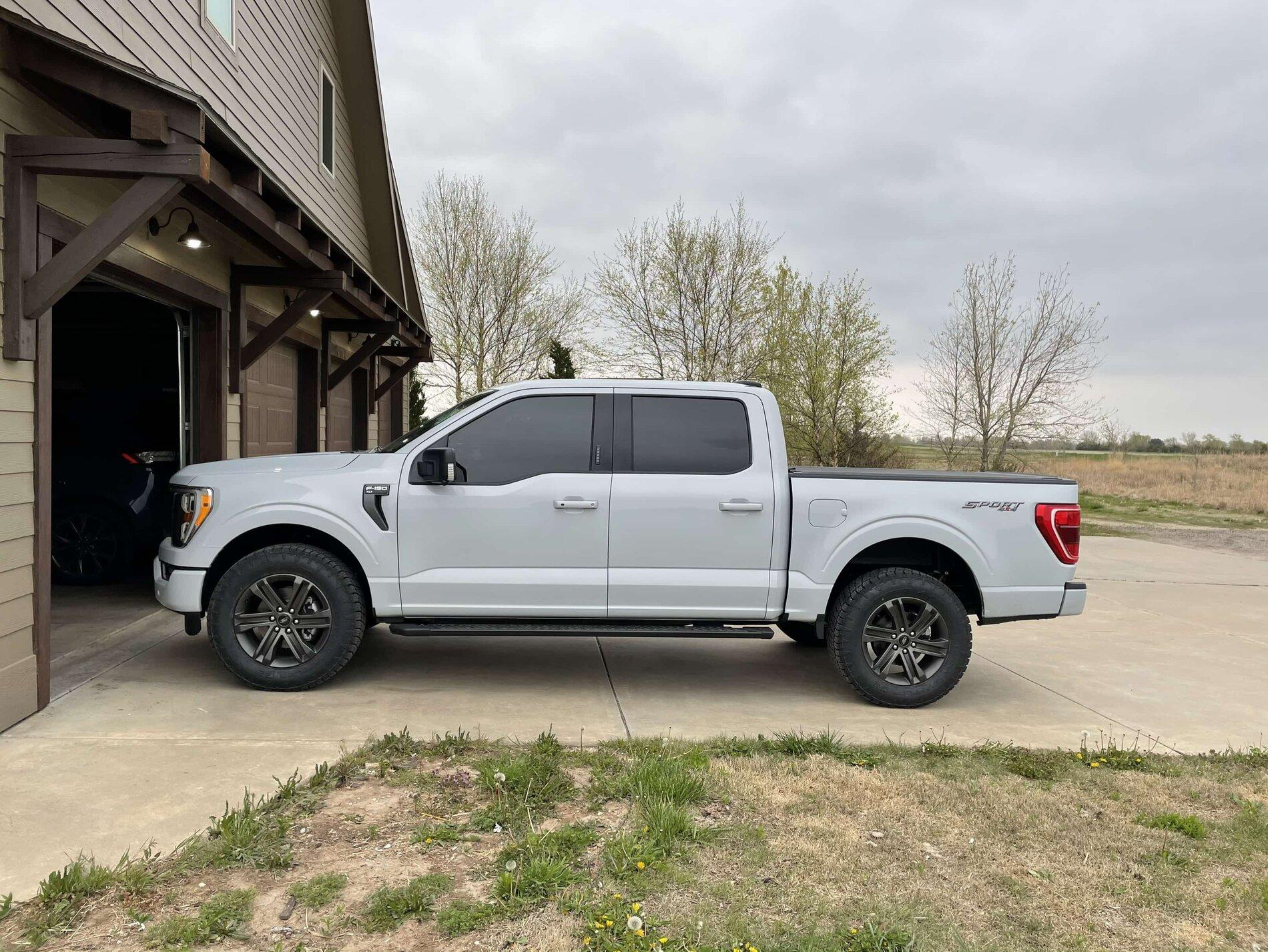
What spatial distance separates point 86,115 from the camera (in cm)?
532

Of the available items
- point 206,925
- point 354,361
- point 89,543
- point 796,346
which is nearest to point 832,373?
point 796,346

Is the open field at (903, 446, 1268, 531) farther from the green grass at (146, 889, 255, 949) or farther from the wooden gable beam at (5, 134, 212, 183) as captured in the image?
the green grass at (146, 889, 255, 949)

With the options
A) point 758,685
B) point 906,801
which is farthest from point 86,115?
point 906,801

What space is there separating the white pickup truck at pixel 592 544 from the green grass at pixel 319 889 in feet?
7.15

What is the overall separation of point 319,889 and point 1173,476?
36.3 metres

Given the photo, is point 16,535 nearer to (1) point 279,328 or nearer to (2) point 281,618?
(2) point 281,618

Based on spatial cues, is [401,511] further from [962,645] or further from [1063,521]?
[1063,521]

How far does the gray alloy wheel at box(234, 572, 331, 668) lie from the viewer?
17.9 feet

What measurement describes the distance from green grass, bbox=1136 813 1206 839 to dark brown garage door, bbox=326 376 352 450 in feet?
34.3

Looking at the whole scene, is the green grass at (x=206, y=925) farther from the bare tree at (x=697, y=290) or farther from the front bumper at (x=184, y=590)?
the bare tree at (x=697, y=290)

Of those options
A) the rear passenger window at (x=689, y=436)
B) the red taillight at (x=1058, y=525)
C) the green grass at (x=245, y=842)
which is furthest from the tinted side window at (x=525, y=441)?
the red taillight at (x=1058, y=525)

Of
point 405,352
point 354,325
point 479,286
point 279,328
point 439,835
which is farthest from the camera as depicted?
point 479,286

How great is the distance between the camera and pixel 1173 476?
33062mm

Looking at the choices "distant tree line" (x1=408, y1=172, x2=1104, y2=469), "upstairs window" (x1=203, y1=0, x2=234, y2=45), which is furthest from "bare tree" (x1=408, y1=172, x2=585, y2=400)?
"upstairs window" (x1=203, y1=0, x2=234, y2=45)
